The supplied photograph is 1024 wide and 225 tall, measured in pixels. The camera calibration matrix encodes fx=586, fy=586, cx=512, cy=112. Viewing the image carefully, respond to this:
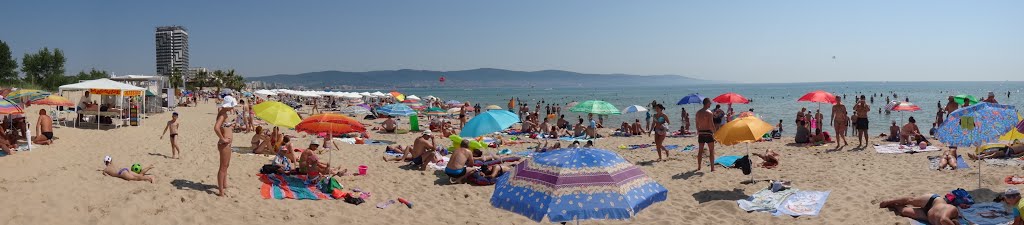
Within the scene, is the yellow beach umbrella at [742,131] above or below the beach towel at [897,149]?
above

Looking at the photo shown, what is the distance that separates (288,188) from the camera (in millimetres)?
8039

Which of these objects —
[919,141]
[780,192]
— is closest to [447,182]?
[780,192]

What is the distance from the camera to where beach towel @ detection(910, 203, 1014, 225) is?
232 inches

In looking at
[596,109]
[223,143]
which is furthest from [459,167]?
[596,109]

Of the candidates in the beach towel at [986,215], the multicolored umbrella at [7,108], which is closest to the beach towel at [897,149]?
the beach towel at [986,215]

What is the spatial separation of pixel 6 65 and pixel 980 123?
5911cm

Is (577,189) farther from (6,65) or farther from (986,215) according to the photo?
(6,65)

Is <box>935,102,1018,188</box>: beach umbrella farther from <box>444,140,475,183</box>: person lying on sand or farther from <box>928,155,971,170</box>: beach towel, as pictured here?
<box>444,140,475,183</box>: person lying on sand

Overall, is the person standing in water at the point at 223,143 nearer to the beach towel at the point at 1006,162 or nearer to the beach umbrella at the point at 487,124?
the beach umbrella at the point at 487,124

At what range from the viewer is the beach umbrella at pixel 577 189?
407 centimetres

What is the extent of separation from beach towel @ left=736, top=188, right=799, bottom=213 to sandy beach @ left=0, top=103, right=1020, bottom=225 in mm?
173

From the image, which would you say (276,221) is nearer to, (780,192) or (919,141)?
(780,192)

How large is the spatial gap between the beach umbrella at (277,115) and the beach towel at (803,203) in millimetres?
7194

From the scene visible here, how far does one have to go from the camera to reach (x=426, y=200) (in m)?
8.10
